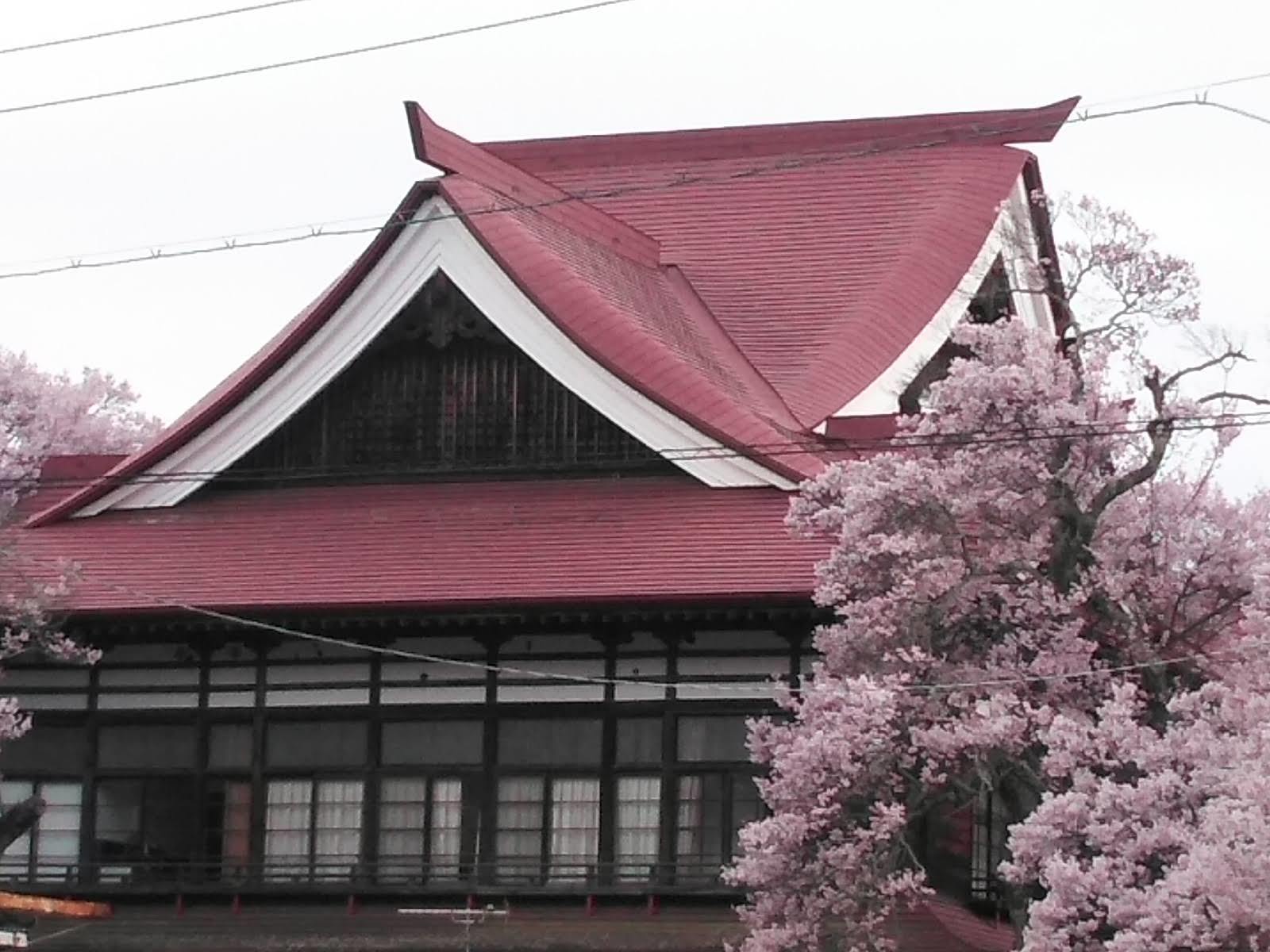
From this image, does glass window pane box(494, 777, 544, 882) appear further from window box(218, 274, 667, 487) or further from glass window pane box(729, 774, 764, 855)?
window box(218, 274, 667, 487)

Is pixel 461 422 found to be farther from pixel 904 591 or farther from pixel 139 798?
pixel 904 591

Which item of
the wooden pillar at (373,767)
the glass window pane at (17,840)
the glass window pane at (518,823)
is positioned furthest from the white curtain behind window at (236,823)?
the glass window pane at (518,823)

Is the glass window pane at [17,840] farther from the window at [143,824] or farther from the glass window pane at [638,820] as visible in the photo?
the glass window pane at [638,820]

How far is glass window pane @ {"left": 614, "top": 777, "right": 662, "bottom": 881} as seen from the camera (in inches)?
1064

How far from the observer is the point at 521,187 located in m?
31.6

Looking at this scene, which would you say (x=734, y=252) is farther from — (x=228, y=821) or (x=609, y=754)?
(x=228, y=821)

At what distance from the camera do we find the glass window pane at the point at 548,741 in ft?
89.7

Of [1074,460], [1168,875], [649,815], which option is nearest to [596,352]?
[649,815]

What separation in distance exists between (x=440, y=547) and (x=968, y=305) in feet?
27.4

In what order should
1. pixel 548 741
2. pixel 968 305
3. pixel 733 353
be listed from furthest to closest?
pixel 968 305, pixel 733 353, pixel 548 741

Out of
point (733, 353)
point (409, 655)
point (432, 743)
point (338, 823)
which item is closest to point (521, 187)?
point (733, 353)

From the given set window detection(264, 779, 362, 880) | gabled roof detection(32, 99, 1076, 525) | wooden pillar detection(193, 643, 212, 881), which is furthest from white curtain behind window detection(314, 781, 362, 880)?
gabled roof detection(32, 99, 1076, 525)

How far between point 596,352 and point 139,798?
21.5 feet

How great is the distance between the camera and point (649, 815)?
27094 millimetres
